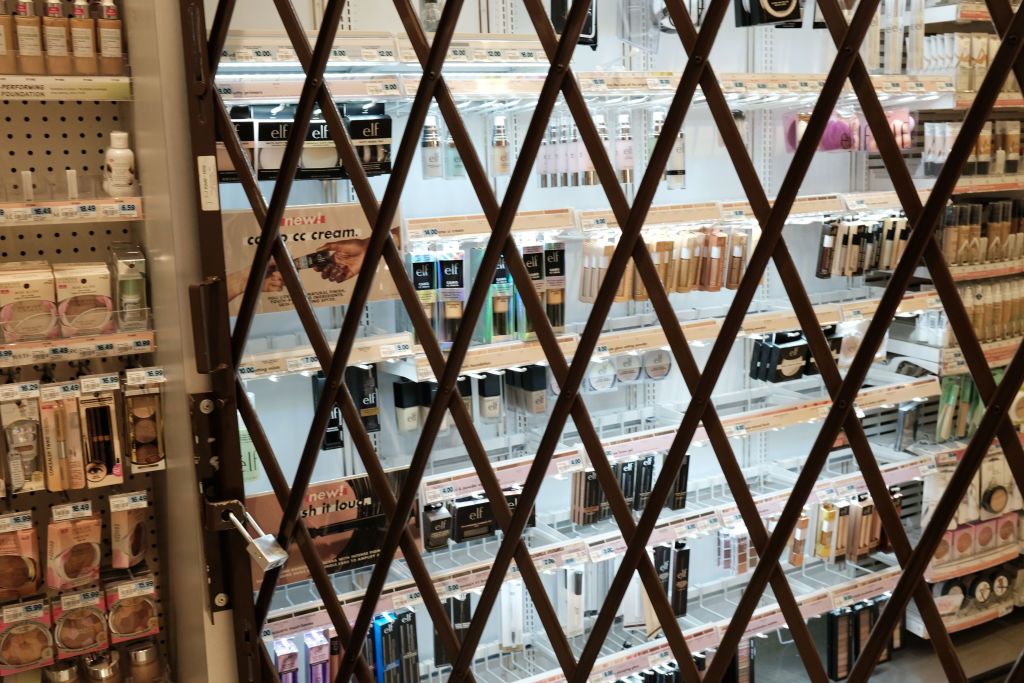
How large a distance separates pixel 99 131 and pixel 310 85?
0.97 metres

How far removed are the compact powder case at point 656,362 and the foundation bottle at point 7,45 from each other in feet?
6.42

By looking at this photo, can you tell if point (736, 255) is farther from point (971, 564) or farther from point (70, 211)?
point (70, 211)

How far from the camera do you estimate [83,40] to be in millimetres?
1885

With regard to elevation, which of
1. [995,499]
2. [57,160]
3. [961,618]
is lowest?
[961,618]

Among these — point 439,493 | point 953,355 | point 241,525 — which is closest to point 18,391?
point 241,525

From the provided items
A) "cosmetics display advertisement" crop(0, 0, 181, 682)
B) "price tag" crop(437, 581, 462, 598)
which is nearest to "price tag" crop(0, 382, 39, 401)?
"cosmetics display advertisement" crop(0, 0, 181, 682)

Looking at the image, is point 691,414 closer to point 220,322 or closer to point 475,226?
point 220,322

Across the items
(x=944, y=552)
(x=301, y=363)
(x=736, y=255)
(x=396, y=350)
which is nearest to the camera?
(x=301, y=363)

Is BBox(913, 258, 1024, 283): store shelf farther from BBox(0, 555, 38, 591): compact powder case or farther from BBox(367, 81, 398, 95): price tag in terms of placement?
BBox(0, 555, 38, 591): compact powder case

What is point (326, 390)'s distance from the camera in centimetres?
150

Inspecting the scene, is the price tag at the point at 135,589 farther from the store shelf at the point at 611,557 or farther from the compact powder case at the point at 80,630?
the store shelf at the point at 611,557

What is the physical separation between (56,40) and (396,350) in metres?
1.07

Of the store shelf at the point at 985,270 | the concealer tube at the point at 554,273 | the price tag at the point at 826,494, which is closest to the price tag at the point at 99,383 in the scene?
the concealer tube at the point at 554,273

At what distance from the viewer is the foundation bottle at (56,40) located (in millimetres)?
1868
